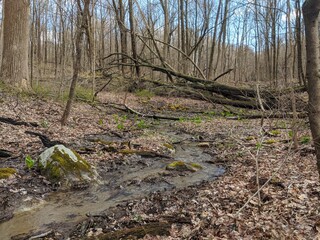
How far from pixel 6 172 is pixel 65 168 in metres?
1.13

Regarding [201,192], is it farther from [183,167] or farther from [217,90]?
[217,90]

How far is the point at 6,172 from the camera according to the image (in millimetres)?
5695

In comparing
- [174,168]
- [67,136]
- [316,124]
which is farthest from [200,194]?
[67,136]

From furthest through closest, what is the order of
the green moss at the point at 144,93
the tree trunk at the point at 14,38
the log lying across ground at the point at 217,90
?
the green moss at the point at 144,93 < the log lying across ground at the point at 217,90 < the tree trunk at the point at 14,38

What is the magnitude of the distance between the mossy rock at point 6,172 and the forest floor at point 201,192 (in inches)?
3.5

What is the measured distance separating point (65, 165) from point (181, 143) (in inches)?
182

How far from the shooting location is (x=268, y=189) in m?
4.92

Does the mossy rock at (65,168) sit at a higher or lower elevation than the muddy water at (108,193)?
higher

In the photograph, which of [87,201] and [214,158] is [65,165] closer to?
[87,201]

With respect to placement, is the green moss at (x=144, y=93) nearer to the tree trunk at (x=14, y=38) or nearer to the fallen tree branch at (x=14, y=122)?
the tree trunk at (x=14, y=38)

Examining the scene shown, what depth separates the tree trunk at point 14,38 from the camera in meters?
11.6

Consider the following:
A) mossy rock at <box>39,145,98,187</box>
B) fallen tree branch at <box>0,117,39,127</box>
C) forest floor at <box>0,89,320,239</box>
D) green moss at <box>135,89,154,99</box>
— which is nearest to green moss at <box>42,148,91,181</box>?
mossy rock at <box>39,145,98,187</box>

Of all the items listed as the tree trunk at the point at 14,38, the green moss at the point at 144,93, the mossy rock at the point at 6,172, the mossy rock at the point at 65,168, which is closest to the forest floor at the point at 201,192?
the mossy rock at the point at 6,172

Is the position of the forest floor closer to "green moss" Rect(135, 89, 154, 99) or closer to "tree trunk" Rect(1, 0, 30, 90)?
"tree trunk" Rect(1, 0, 30, 90)
